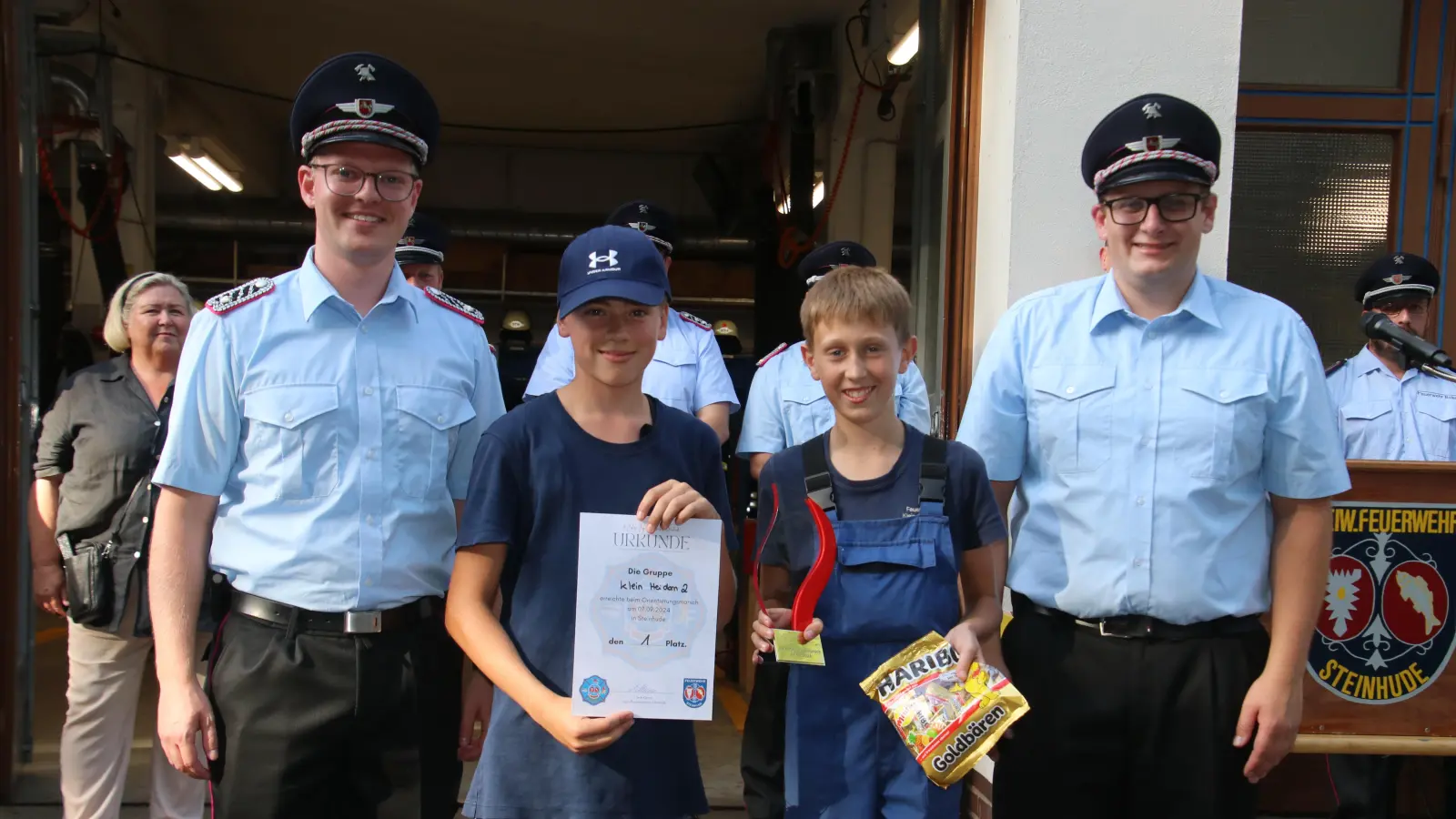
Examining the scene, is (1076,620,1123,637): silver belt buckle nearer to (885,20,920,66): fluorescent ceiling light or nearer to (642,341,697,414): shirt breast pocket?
(642,341,697,414): shirt breast pocket

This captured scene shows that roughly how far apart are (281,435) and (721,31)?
7011 millimetres

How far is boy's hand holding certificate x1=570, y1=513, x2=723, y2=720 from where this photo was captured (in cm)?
183

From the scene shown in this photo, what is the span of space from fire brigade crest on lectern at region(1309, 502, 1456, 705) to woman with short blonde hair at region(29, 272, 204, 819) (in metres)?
3.77

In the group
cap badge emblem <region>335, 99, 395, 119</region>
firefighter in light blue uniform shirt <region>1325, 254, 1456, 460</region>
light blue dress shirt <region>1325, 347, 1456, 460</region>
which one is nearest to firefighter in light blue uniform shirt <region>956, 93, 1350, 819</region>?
cap badge emblem <region>335, 99, 395, 119</region>

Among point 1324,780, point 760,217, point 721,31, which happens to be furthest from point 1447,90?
point 760,217

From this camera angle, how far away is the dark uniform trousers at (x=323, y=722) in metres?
2.04

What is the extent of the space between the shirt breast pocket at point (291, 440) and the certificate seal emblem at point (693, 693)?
819 mm

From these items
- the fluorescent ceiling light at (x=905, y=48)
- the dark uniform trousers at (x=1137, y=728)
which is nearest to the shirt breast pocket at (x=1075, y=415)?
the dark uniform trousers at (x=1137, y=728)

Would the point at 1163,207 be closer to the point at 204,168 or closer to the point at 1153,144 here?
the point at 1153,144

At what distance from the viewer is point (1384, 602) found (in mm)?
3377

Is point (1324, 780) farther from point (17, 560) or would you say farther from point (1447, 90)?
point (17, 560)

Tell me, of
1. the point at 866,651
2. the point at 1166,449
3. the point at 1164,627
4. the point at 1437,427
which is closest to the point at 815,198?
the point at 1437,427

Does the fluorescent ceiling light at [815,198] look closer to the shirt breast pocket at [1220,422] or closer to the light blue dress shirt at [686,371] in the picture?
the light blue dress shirt at [686,371]

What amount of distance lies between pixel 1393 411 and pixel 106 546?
15.9 ft
